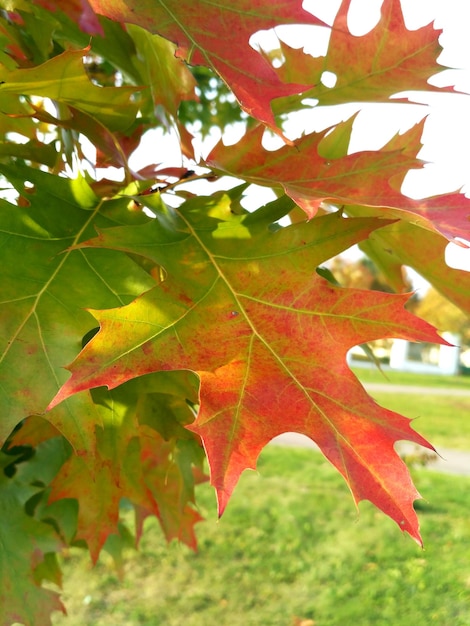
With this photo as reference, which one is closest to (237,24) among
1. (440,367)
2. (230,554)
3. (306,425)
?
(306,425)

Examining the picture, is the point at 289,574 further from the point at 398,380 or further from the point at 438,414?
the point at 398,380

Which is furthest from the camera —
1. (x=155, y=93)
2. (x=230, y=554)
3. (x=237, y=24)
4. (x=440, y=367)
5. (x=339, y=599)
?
(x=440, y=367)

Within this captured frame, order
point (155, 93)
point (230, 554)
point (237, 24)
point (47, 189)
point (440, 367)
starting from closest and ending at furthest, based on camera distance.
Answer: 1. point (237, 24)
2. point (47, 189)
3. point (155, 93)
4. point (230, 554)
5. point (440, 367)

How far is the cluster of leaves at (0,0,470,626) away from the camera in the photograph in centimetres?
69

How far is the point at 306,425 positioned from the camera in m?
0.73

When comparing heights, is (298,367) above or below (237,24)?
below

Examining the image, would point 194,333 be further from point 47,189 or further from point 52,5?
point 52,5

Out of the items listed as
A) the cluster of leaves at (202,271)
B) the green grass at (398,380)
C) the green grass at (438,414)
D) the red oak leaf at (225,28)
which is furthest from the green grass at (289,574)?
the green grass at (398,380)

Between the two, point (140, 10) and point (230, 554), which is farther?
point (230, 554)

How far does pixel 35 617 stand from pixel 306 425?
0.61 meters

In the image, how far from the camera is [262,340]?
765 mm

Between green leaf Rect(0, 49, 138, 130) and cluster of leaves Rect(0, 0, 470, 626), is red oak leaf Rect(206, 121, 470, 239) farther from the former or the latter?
green leaf Rect(0, 49, 138, 130)

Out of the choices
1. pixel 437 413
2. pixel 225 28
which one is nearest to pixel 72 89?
pixel 225 28

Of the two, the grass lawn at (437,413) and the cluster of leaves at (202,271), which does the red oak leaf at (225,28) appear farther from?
the grass lawn at (437,413)
